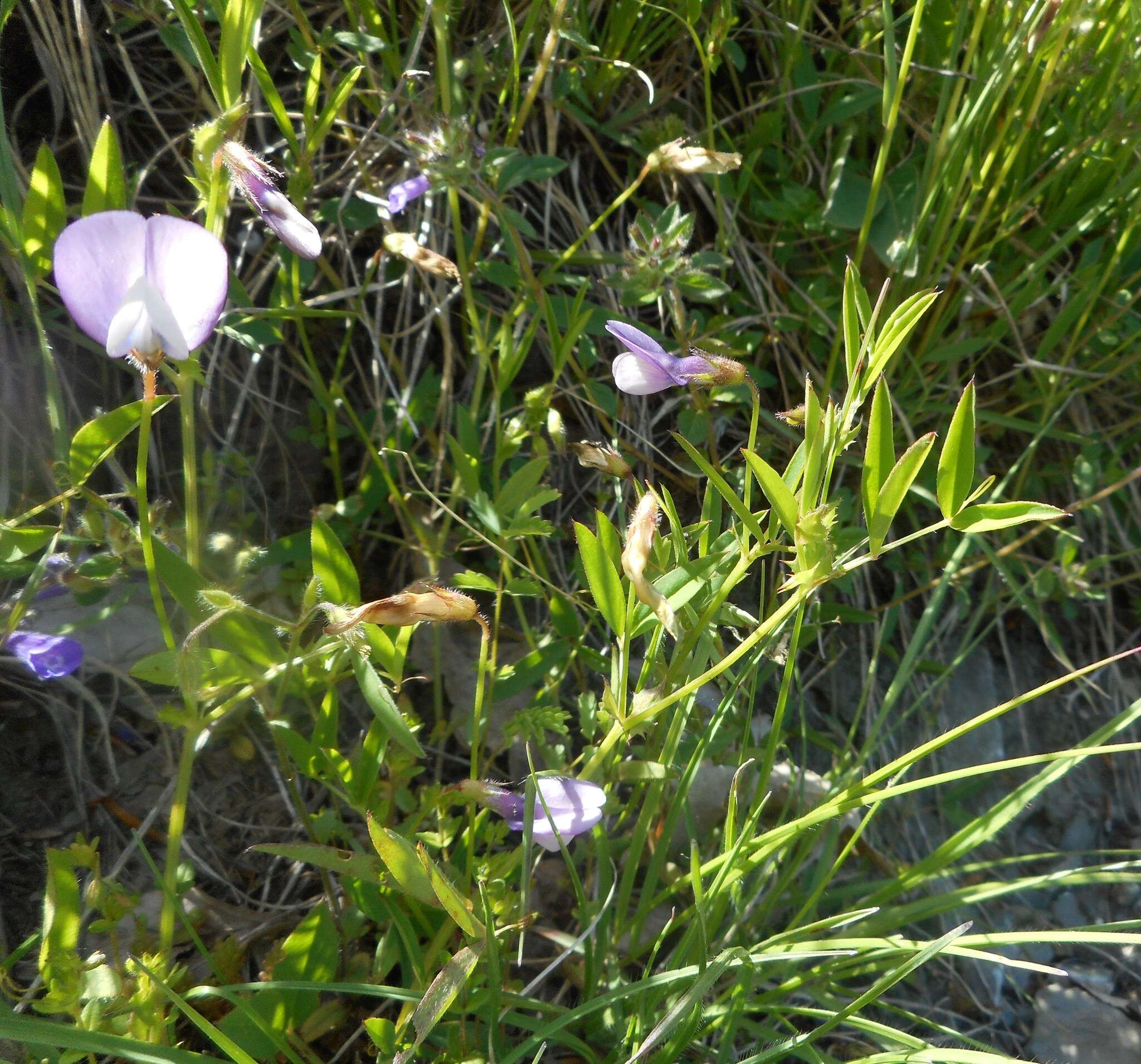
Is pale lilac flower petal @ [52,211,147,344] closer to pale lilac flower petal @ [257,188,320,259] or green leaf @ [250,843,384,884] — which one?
pale lilac flower petal @ [257,188,320,259]

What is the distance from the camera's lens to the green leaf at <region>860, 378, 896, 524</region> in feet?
2.98

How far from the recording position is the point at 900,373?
72.0 inches

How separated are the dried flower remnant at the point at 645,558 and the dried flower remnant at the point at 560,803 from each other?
256 mm

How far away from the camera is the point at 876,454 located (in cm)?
93

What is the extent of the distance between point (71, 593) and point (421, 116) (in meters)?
0.88

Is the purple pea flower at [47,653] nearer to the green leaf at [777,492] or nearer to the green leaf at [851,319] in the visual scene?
the green leaf at [777,492]

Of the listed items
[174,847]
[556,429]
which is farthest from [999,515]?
[174,847]

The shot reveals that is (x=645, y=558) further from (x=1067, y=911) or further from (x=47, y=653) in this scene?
(x=1067, y=911)

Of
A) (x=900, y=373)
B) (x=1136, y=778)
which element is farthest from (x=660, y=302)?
A: (x=1136, y=778)

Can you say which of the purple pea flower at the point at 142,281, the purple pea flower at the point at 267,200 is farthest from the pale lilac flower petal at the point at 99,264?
the purple pea flower at the point at 267,200

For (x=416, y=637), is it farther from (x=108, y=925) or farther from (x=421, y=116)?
(x=421, y=116)

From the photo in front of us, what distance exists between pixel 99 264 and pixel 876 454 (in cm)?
74

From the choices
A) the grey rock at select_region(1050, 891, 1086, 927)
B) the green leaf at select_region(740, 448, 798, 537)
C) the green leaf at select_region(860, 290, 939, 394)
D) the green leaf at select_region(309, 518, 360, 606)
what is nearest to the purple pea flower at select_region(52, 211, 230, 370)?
the green leaf at select_region(309, 518, 360, 606)

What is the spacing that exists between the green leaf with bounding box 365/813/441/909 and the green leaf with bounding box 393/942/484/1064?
67 mm
